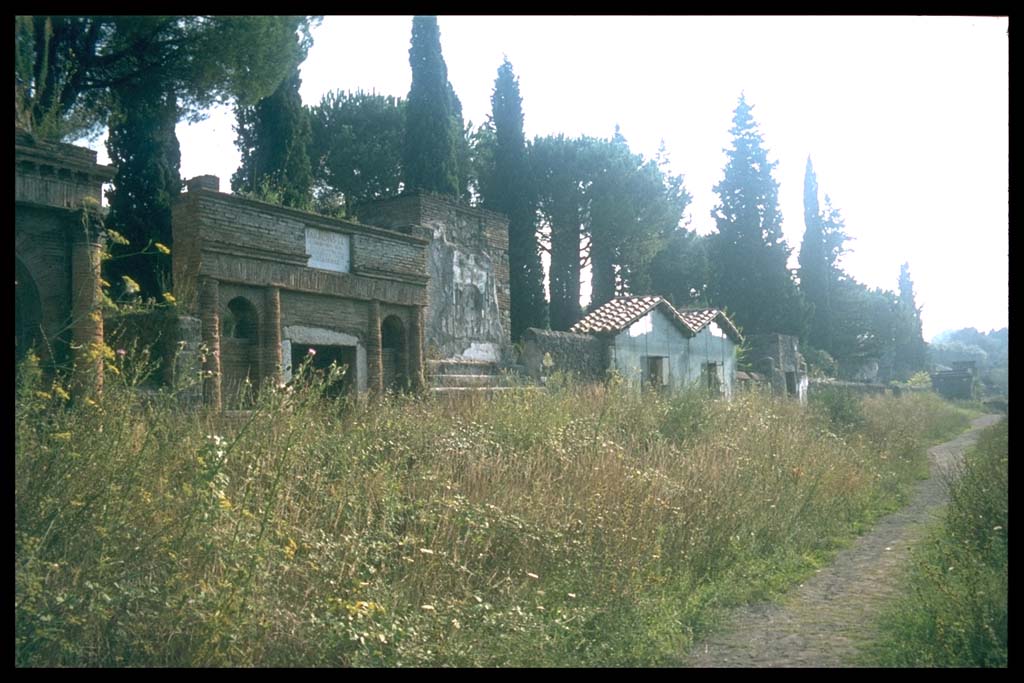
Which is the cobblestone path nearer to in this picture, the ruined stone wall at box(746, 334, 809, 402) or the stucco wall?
the stucco wall

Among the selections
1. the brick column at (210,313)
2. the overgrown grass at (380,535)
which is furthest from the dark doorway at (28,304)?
the brick column at (210,313)

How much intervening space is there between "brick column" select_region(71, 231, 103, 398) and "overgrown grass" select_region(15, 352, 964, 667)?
0.19 metres

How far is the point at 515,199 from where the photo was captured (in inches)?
1099

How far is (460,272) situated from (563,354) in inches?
103

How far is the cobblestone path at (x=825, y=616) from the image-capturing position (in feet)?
17.9

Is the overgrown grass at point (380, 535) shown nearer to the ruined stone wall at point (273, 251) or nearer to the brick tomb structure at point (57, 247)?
the brick tomb structure at point (57, 247)

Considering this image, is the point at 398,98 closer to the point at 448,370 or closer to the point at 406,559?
the point at 448,370

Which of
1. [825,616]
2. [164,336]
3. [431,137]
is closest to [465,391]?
[164,336]

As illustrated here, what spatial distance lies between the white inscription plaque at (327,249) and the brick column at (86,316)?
14.9ft

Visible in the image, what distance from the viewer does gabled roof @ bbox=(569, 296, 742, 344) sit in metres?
18.5

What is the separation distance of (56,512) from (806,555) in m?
6.44

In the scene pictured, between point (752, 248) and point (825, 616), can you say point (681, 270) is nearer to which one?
point (752, 248)

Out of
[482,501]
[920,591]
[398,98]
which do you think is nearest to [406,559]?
[482,501]
